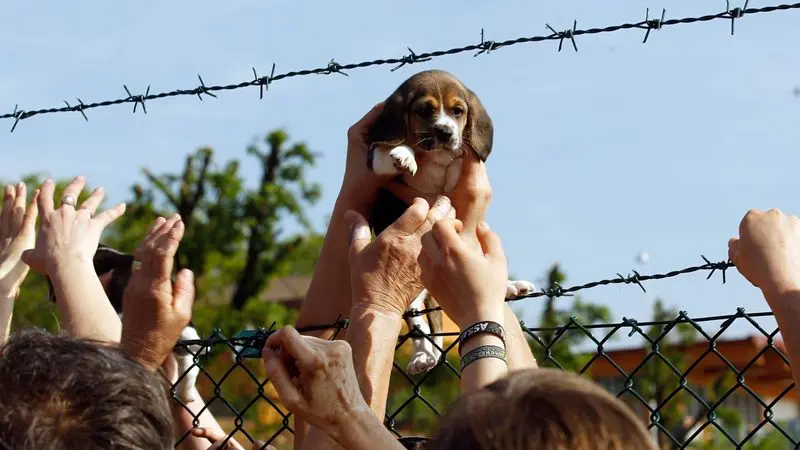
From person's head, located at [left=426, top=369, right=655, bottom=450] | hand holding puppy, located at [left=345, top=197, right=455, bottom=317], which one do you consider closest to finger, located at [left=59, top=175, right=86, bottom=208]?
hand holding puppy, located at [left=345, top=197, right=455, bottom=317]

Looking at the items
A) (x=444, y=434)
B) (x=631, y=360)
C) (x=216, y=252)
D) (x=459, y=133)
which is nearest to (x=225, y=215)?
(x=216, y=252)

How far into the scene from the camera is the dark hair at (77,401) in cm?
215

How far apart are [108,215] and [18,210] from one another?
42 cm

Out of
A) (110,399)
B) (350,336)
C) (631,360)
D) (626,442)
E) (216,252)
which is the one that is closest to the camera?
(626,442)

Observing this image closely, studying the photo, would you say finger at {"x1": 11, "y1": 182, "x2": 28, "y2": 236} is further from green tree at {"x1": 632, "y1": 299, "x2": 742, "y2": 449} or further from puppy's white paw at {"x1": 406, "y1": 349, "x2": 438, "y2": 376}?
green tree at {"x1": 632, "y1": 299, "x2": 742, "y2": 449}

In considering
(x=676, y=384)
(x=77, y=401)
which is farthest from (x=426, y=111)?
(x=676, y=384)

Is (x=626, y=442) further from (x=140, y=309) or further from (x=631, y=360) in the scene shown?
(x=631, y=360)

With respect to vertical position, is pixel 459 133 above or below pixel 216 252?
above

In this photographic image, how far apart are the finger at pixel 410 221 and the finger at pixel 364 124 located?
3.97 feet

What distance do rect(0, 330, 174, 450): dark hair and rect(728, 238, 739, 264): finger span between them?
156 cm

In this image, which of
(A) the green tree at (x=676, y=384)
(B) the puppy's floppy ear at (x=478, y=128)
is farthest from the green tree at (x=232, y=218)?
(B) the puppy's floppy ear at (x=478, y=128)

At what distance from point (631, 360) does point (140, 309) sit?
1893 centimetres

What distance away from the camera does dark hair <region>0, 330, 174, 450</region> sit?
7.05 feet

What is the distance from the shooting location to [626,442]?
191 centimetres
